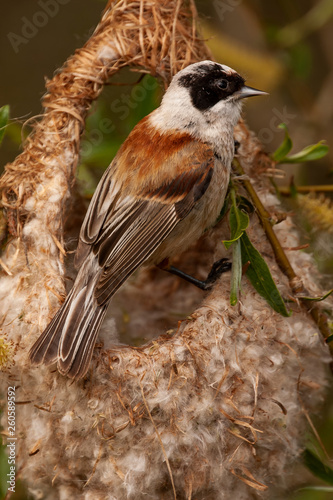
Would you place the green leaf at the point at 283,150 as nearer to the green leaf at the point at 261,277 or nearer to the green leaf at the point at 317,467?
the green leaf at the point at 261,277

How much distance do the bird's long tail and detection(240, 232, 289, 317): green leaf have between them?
0.67m

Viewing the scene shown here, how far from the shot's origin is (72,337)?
93.8 inches

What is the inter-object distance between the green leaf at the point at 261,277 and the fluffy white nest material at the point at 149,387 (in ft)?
0.26

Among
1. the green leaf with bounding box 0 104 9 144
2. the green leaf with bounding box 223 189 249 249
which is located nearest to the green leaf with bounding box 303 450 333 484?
the green leaf with bounding box 223 189 249 249

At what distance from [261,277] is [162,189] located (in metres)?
0.60

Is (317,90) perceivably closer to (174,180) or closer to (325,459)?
(174,180)

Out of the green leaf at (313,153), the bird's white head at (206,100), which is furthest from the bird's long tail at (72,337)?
the green leaf at (313,153)

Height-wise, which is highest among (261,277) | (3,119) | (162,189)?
(3,119)

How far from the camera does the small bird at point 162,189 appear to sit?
2.58 metres

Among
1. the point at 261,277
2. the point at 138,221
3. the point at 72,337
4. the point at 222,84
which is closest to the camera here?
the point at 72,337

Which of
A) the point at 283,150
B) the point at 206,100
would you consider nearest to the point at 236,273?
the point at 283,150

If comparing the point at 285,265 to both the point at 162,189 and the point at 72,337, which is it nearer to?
the point at 162,189

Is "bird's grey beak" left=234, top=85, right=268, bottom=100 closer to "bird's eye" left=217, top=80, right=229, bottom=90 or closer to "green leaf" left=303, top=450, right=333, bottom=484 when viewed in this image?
"bird's eye" left=217, top=80, right=229, bottom=90

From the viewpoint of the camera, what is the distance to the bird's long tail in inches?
91.2
